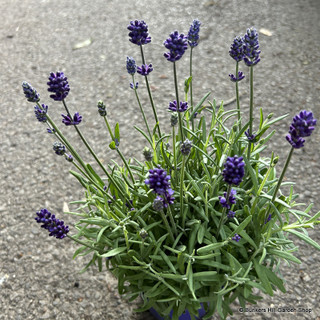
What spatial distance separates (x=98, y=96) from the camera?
262cm

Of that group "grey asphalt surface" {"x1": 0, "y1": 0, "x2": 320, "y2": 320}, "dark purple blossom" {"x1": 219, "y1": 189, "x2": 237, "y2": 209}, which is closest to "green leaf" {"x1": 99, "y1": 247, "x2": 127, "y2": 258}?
"dark purple blossom" {"x1": 219, "y1": 189, "x2": 237, "y2": 209}

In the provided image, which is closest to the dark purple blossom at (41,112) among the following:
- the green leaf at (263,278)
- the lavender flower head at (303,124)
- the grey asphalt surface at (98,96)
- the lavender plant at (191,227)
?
the lavender plant at (191,227)

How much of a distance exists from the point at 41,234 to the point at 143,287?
861 millimetres

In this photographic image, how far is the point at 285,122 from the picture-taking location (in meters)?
2.27

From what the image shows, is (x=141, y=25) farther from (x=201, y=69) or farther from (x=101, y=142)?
(x=201, y=69)

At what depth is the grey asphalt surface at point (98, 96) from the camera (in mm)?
1662

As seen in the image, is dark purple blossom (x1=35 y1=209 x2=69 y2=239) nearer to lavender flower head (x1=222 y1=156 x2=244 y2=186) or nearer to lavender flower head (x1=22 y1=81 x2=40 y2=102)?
A: lavender flower head (x1=22 y1=81 x2=40 y2=102)

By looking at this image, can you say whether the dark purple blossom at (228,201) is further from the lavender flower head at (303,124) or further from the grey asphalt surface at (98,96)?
the grey asphalt surface at (98,96)

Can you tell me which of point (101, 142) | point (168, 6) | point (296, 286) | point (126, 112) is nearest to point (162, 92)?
point (126, 112)

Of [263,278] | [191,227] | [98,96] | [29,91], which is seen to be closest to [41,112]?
[29,91]

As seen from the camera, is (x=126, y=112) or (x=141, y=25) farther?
(x=126, y=112)

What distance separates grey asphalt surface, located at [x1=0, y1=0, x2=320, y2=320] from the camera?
5.45ft

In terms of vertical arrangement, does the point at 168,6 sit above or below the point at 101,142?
above

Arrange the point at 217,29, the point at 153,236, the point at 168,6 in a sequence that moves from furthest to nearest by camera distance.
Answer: the point at 168,6
the point at 217,29
the point at 153,236
